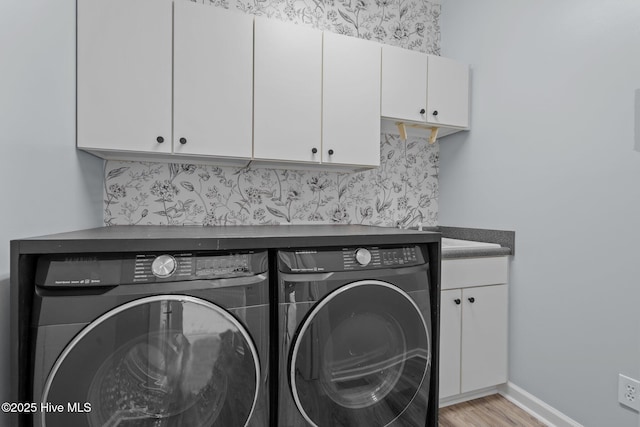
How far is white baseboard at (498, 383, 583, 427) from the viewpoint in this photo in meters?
1.60

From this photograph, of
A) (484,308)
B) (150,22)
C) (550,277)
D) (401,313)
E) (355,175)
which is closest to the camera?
(401,313)

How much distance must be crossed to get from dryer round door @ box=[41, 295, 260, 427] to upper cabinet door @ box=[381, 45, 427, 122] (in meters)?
1.54

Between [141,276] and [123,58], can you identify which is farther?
[123,58]

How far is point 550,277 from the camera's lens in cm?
168

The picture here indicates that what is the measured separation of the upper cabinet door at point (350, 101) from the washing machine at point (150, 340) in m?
0.90

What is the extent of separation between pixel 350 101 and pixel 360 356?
52.8 inches

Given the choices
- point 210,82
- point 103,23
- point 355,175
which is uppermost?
point 103,23

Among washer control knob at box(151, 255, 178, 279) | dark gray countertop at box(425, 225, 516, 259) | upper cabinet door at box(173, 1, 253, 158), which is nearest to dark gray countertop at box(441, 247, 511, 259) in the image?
dark gray countertop at box(425, 225, 516, 259)

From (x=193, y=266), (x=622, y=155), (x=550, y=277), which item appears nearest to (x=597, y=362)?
(x=550, y=277)

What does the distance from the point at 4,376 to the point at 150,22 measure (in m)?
1.46

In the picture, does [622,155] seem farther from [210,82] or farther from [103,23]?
[103,23]

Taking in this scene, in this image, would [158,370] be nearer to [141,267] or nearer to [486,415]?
[141,267]

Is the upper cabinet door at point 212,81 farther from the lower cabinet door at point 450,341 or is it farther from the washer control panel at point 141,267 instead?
the lower cabinet door at point 450,341

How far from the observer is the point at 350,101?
71.6 inches
